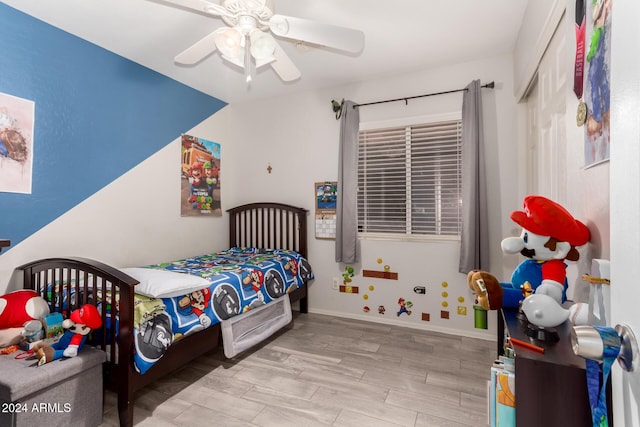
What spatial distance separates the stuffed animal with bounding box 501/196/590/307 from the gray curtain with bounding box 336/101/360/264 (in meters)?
1.97

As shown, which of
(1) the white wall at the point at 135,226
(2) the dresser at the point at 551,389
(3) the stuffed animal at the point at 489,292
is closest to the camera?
(2) the dresser at the point at 551,389

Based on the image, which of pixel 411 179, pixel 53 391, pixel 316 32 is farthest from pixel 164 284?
pixel 411 179

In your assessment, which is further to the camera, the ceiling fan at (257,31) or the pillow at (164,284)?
the pillow at (164,284)

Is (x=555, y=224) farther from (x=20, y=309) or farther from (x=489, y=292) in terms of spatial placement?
(x=20, y=309)

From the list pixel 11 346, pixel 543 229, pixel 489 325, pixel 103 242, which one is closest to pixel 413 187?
pixel 489 325

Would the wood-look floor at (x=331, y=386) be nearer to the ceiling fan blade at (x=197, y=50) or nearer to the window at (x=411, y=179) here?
the window at (x=411, y=179)

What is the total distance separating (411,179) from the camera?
3012 millimetres

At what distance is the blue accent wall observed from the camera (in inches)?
81.4

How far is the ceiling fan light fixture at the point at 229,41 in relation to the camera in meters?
1.67

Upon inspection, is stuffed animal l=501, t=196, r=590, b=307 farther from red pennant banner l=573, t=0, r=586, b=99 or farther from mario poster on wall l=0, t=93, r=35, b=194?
mario poster on wall l=0, t=93, r=35, b=194

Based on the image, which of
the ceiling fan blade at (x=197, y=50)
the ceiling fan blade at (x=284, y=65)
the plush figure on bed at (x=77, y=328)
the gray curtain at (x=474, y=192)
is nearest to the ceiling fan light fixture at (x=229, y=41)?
the ceiling fan blade at (x=197, y=50)

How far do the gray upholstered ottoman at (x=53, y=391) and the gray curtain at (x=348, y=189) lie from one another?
2083mm

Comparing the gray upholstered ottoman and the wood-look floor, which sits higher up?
the gray upholstered ottoman

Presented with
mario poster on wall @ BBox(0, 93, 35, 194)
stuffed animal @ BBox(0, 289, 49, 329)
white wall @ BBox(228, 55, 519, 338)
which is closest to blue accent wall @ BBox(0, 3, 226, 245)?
mario poster on wall @ BBox(0, 93, 35, 194)
